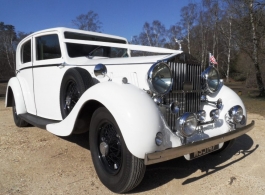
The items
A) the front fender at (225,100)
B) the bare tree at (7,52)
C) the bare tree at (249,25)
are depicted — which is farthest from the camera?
the bare tree at (7,52)

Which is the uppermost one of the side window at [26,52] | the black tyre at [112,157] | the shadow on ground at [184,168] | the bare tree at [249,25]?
the bare tree at [249,25]

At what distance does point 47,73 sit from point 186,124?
105 inches

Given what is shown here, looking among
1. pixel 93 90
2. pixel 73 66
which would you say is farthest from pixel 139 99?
pixel 73 66

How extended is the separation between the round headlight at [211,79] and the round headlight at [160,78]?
0.84 meters

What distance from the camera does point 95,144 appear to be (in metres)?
2.78

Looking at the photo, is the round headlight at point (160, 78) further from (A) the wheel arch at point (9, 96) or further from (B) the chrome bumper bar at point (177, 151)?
(A) the wheel arch at point (9, 96)

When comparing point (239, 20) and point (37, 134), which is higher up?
point (239, 20)

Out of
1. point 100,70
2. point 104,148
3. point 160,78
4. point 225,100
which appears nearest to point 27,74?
point 100,70

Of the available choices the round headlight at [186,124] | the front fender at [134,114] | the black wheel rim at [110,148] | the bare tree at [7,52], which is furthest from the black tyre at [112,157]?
the bare tree at [7,52]

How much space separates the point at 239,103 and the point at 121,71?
170cm

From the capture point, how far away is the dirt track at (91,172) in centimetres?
261

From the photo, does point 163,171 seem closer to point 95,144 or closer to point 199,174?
point 199,174

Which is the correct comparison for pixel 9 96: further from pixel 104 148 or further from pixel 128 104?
pixel 128 104

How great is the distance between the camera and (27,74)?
4.68 meters
